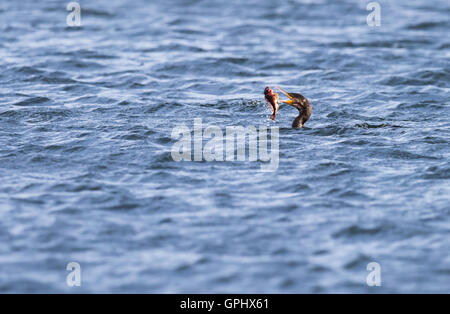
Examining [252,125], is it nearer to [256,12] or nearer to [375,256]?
[375,256]

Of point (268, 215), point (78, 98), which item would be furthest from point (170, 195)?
point (78, 98)

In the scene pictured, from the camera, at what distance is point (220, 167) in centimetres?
1095

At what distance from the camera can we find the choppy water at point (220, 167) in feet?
26.9

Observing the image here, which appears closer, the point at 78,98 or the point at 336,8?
the point at 78,98

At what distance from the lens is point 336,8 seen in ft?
78.5

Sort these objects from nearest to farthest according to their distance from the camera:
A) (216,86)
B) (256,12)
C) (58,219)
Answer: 1. (58,219)
2. (216,86)
3. (256,12)

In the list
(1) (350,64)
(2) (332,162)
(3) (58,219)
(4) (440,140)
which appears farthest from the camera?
(1) (350,64)

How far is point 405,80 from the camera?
1669cm

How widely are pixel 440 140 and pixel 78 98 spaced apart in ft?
22.9

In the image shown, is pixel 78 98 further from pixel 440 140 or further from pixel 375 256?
pixel 375 256

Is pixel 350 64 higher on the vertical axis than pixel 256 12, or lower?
lower

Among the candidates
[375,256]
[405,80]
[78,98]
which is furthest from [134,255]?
[405,80]

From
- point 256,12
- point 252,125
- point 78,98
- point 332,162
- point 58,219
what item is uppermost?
point 256,12

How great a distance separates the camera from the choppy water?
8211 mm
